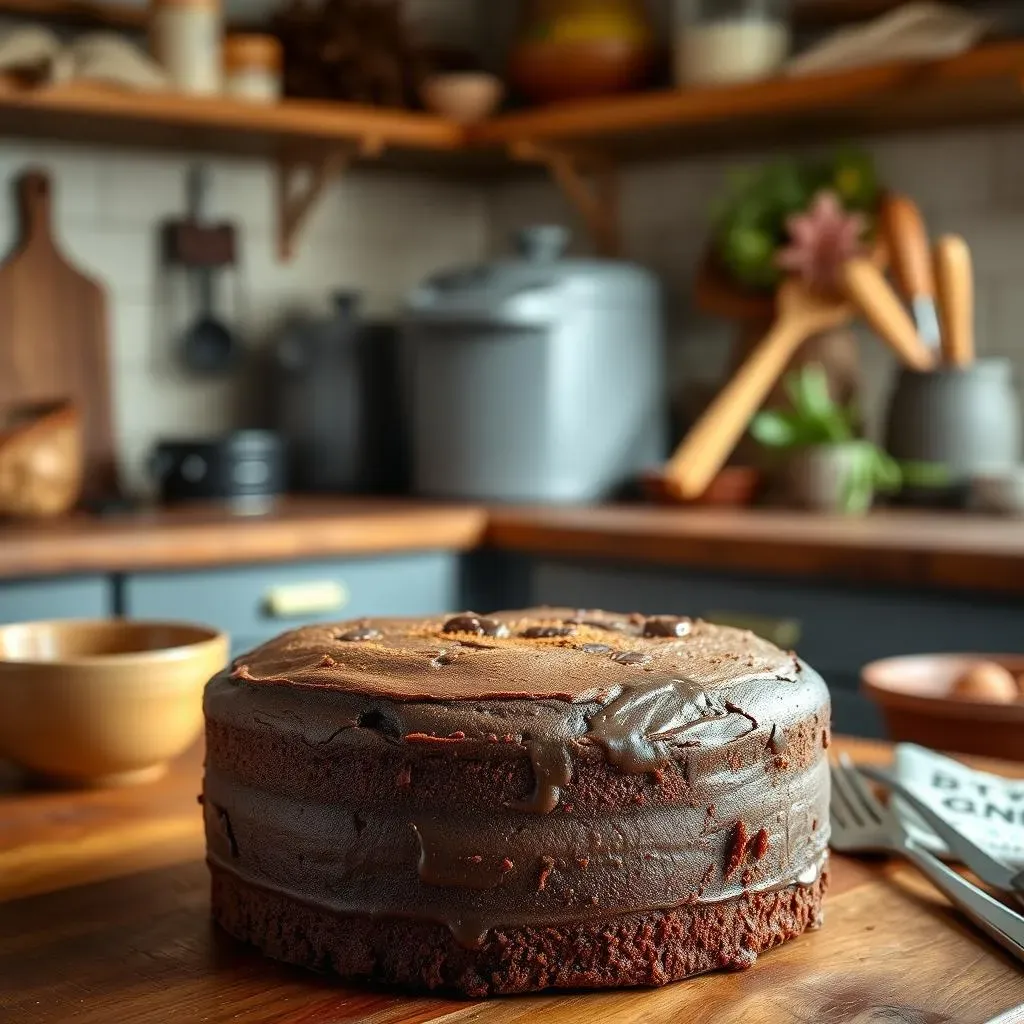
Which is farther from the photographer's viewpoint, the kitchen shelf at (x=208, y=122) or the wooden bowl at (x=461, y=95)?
the wooden bowl at (x=461, y=95)

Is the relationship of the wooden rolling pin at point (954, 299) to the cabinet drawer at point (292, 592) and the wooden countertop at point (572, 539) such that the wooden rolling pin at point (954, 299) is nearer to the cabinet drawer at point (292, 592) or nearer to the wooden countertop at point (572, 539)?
the wooden countertop at point (572, 539)

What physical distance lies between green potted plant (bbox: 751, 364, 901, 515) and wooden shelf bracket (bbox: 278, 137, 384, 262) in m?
0.89

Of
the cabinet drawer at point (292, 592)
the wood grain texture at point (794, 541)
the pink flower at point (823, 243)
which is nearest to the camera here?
the wood grain texture at point (794, 541)

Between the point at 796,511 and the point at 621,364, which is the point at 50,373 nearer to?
the point at 621,364

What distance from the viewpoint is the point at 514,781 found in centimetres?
70

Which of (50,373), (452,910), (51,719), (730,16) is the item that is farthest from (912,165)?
(452,910)

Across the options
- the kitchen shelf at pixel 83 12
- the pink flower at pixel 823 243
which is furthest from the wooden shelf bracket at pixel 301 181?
the pink flower at pixel 823 243

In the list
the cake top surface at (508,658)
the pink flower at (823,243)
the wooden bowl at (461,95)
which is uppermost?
the wooden bowl at (461,95)

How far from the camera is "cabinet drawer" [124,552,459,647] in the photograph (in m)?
2.19

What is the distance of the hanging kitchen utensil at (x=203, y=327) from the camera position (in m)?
2.96

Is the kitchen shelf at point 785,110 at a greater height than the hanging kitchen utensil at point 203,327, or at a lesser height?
greater

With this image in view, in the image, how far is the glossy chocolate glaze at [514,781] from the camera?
702 millimetres

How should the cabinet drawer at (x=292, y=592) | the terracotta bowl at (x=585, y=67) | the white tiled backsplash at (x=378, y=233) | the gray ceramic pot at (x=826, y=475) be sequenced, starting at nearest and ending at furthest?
the cabinet drawer at (x=292, y=592)
the gray ceramic pot at (x=826, y=475)
the white tiled backsplash at (x=378, y=233)
the terracotta bowl at (x=585, y=67)

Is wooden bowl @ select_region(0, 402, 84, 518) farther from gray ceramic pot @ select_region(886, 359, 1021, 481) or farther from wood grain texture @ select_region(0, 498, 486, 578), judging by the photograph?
gray ceramic pot @ select_region(886, 359, 1021, 481)
